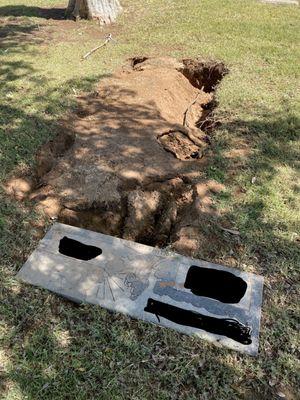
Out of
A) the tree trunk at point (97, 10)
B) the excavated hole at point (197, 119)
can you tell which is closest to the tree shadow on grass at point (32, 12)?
the tree trunk at point (97, 10)

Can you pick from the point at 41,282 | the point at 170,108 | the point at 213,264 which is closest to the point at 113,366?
the point at 41,282

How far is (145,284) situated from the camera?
275cm

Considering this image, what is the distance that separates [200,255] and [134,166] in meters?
1.24

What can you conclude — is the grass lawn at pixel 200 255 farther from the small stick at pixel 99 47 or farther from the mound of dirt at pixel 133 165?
the mound of dirt at pixel 133 165

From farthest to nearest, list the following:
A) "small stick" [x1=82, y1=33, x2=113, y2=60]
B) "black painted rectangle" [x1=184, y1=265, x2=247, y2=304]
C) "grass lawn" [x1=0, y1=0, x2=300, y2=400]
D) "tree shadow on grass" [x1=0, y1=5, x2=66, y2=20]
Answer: "tree shadow on grass" [x1=0, y1=5, x2=66, y2=20] → "small stick" [x1=82, y1=33, x2=113, y2=60] → "black painted rectangle" [x1=184, y1=265, x2=247, y2=304] → "grass lawn" [x1=0, y1=0, x2=300, y2=400]

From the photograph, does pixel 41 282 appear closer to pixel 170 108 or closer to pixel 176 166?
pixel 176 166

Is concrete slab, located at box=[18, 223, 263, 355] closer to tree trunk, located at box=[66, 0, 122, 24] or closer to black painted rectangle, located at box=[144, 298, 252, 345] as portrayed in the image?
black painted rectangle, located at box=[144, 298, 252, 345]

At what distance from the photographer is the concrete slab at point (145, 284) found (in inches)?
100

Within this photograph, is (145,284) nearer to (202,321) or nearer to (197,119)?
(202,321)

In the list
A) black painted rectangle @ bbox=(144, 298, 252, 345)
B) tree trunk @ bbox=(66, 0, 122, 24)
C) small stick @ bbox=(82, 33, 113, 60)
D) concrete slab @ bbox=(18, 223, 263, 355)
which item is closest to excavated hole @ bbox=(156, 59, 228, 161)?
concrete slab @ bbox=(18, 223, 263, 355)

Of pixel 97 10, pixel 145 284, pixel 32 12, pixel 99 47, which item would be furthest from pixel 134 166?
pixel 32 12

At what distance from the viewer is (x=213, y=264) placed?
291 cm

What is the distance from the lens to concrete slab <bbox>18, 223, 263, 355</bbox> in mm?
2541

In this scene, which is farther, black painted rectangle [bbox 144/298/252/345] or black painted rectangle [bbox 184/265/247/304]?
black painted rectangle [bbox 184/265/247/304]
